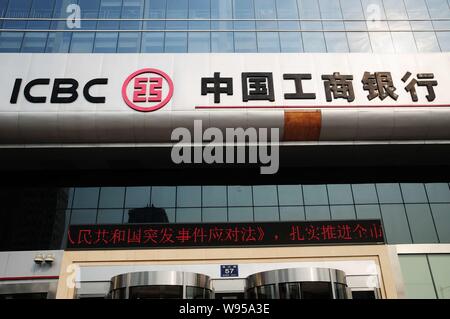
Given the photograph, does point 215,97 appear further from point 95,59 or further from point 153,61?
point 95,59

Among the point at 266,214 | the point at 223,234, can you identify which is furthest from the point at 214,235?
the point at 266,214

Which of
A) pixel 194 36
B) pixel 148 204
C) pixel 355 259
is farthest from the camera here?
pixel 194 36

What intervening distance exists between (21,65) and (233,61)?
10.4m

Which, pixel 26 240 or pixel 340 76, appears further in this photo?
pixel 340 76

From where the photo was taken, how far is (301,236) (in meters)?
14.9

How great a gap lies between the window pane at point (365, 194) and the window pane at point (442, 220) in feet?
9.02

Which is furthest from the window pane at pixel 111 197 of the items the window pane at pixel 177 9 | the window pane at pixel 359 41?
the window pane at pixel 359 41

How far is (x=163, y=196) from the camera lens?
17.3m

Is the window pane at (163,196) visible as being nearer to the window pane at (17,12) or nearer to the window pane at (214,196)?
the window pane at (214,196)

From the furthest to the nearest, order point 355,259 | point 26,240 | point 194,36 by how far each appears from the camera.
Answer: point 194,36 < point 26,240 < point 355,259

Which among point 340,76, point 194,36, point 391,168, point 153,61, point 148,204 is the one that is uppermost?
point 194,36

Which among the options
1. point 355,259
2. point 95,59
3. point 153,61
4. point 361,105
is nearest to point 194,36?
point 153,61

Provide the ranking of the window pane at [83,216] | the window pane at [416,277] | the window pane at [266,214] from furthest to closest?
the window pane at [266,214]
the window pane at [83,216]
the window pane at [416,277]

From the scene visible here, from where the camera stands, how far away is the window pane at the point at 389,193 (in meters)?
17.3
